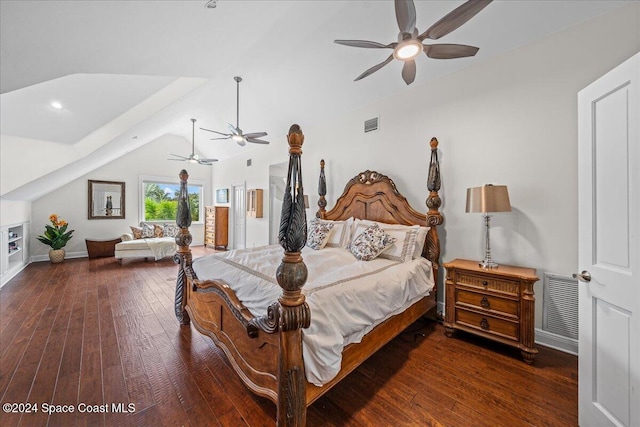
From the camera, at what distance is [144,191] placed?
279 inches

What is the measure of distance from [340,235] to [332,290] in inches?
70.5

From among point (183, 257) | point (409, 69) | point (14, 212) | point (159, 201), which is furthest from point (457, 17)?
point (159, 201)

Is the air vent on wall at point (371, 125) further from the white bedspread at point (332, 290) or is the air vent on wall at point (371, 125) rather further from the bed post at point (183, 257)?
the bed post at point (183, 257)

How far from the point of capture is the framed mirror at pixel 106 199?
635 cm

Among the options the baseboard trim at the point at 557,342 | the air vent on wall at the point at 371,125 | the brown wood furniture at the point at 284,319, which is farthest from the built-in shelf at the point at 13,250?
the baseboard trim at the point at 557,342

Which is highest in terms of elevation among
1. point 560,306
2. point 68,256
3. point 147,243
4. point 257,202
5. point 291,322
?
point 257,202

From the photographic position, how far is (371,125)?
12.1 ft

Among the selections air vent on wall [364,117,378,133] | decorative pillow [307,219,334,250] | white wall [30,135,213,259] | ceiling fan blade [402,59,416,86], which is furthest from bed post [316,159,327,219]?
white wall [30,135,213,259]

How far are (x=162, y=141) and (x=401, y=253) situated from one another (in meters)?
7.85

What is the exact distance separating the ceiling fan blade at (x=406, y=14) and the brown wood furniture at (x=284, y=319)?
3.30ft

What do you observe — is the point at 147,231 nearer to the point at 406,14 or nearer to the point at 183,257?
the point at 183,257

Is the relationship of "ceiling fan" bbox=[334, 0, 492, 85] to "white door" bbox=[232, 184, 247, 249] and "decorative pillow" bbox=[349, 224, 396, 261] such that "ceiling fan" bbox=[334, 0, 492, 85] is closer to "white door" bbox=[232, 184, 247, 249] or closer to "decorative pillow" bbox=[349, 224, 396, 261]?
"decorative pillow" bbox=[349, 224, 396, 261]

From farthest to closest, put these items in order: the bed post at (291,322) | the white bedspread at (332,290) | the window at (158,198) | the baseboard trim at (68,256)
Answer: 1. the window at (158,198)
2. the baseboard trim at (68,256)
3. the white bedspread at (332,290)
4. the bed post at (291,322)

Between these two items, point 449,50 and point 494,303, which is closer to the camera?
point 449,50
